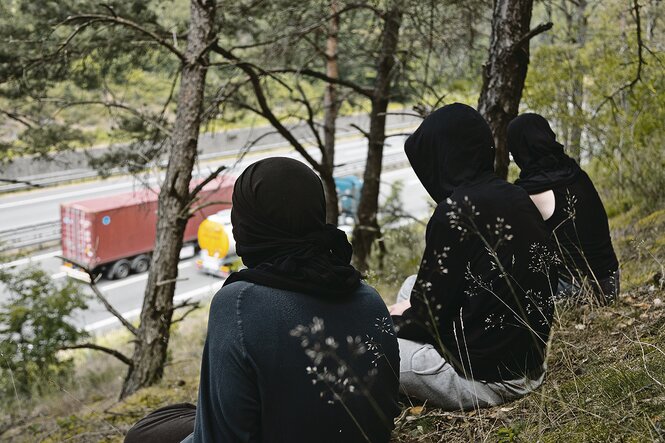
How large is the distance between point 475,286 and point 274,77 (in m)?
4.55

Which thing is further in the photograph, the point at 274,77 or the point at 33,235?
the point at 33,235

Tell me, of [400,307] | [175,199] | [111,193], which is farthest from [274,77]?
[111,193]

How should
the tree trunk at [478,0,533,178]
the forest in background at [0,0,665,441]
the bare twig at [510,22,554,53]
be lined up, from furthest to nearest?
the forest in background at [0,0,665,441] < the tree trunk at [478,0,533,178] < the bare twig at [510,22,554,53]

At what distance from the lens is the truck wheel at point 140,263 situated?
20769 mm

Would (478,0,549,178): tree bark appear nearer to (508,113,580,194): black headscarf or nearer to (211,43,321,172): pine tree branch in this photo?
(508,113,580,194): black headscarf

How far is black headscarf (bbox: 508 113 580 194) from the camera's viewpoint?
12.5 feet

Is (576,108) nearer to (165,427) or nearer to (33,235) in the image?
(165,427)

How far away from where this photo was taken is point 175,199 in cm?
572

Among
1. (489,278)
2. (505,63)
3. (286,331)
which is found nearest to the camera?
(286,331)

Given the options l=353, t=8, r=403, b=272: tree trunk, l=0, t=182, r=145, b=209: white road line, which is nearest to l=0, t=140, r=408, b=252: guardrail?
l=0, t=182, r=145, b=209: white road line

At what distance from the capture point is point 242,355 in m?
1.84

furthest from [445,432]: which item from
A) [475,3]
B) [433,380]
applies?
[475,3]

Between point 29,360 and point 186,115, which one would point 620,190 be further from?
point 29,360

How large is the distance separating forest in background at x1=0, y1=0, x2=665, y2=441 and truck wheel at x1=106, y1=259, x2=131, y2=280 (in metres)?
8.39
